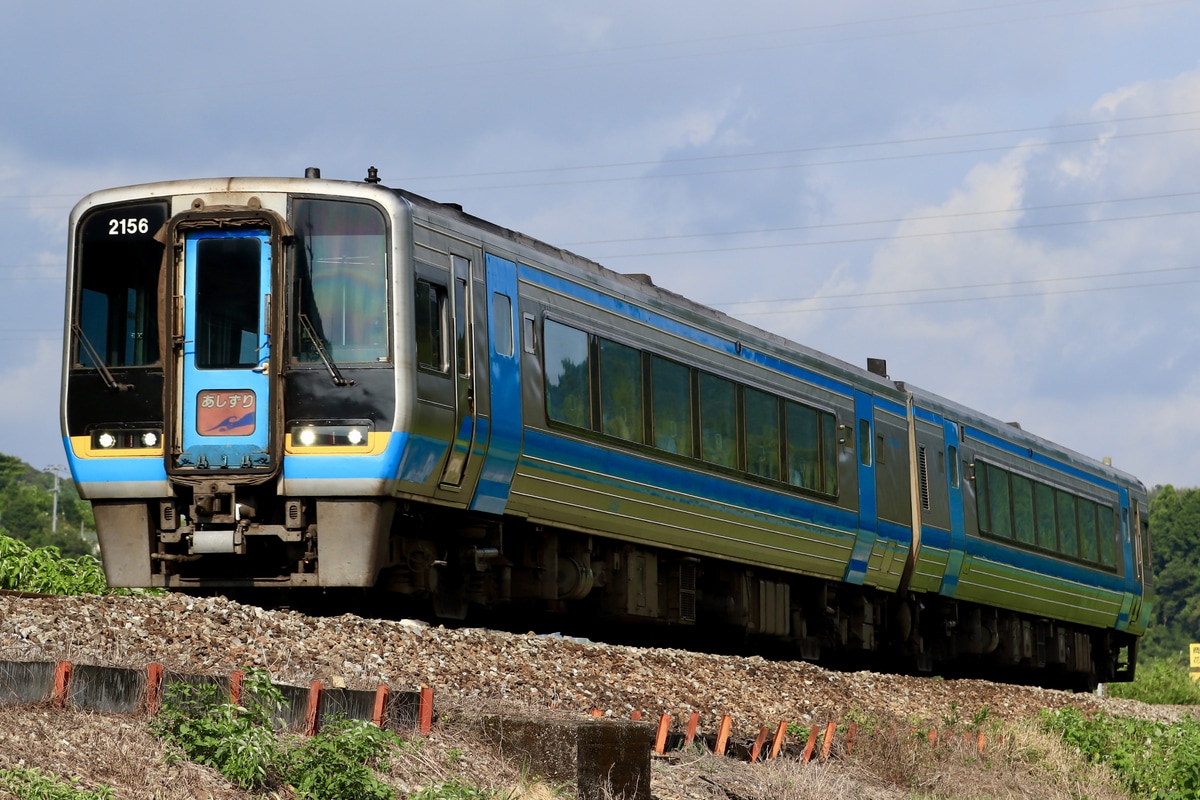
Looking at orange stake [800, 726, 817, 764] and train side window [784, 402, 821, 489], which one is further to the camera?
train side window [784, 402, 821, 489]

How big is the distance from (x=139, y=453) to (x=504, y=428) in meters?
2.54

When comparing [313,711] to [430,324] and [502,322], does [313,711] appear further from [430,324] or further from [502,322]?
[502,322]

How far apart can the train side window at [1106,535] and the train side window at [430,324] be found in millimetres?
16703

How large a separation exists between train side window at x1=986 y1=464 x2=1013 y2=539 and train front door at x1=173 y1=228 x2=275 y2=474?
13048 millimetres

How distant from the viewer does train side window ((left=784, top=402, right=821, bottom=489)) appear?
56.7 ft

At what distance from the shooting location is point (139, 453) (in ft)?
37.7

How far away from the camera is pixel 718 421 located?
1584 centimetres

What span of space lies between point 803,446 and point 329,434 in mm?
7400

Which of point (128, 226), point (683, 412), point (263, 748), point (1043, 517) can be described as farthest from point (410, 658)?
point (1043, 517)

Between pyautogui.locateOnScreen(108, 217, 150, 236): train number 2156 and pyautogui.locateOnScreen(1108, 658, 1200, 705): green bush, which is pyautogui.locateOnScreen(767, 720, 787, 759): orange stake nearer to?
pyautogui.locateOnScreen(108, 217, 150, 236): train number 2156

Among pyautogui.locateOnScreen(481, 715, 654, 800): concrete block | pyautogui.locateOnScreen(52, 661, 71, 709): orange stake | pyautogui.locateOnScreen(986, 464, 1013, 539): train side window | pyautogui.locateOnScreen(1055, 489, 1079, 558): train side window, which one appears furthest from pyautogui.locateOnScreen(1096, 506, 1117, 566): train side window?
pyautogui.locateOnScreen(52, 661, 71, 709): orange stake

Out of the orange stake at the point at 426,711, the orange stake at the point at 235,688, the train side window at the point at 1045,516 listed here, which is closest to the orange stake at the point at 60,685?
the orange stake at the point at 235,688

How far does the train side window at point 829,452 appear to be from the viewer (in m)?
18.0

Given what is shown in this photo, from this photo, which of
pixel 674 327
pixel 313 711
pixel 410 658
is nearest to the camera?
pixel 313 711
